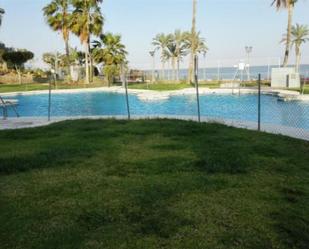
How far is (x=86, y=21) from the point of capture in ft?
109

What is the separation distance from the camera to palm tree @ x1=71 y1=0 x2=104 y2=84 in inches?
1314

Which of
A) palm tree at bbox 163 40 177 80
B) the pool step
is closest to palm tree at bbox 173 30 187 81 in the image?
palm tree at bbox 163 40 177 80

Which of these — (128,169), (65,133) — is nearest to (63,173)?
(128,169)

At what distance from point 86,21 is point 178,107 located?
18.0 m

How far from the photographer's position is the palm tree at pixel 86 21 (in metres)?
33.4

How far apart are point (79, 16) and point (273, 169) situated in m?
30.9

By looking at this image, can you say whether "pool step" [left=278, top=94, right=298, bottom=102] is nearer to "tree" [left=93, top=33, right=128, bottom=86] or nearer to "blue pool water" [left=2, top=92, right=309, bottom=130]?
"blue pool water" [left=2, top=92, right=309, bottom=130]

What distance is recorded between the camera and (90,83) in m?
33.4

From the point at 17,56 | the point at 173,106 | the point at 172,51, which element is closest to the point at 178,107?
the point at 173,106

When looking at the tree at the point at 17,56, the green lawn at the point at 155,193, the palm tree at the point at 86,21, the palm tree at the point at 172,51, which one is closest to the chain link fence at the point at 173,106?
the green lawn at the point at 155,193

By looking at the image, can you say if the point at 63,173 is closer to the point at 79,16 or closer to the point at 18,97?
the point at 18,97

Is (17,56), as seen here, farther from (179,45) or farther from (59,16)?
(179,45)

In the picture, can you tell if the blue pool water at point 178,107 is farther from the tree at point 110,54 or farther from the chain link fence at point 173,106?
the tree at point 110,54

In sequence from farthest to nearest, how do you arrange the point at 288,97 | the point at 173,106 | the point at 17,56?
the point at 17,56
the point at 173,106
the point at 288,97
